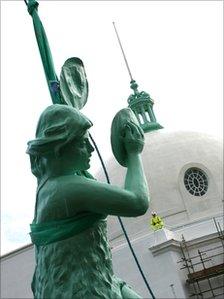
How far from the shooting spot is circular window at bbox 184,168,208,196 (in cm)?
2247

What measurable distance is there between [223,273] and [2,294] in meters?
8.32

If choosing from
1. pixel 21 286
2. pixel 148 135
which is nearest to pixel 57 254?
pixel 21 286

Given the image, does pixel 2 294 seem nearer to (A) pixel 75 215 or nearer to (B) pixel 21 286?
A: (B) pixel 21 286

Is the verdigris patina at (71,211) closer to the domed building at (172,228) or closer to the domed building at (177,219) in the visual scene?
the domed building at (172,228)

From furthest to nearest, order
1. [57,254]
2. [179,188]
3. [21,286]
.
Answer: [179,188], [21,286], [57,254]

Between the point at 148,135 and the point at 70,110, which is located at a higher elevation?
the point at 148,135

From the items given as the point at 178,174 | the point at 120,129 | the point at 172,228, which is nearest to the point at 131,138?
the point at 120,129

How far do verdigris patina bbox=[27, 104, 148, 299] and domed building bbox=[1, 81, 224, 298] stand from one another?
13130mm

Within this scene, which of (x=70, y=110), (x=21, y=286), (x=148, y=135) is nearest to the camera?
(x=70, y=110)

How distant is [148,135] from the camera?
27.0m

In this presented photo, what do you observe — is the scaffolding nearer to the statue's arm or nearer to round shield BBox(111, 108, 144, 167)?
round shield BBox(111, 108, 144, 167)

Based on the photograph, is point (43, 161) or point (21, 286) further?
point (21, 286)

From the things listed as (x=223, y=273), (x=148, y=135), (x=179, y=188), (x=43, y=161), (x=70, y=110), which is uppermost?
(x=148, y=135)

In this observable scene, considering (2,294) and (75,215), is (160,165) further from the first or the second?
(75,215)
